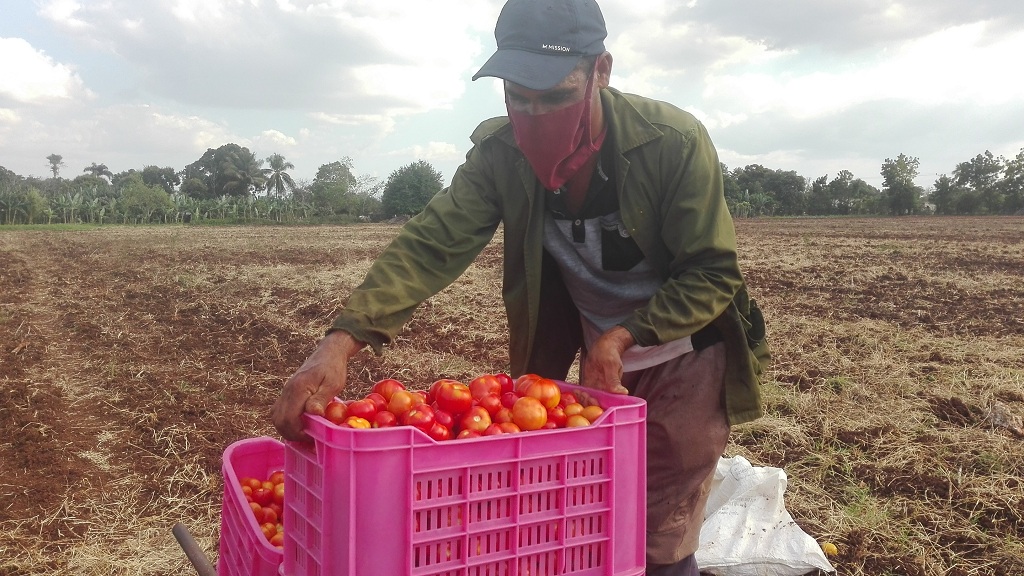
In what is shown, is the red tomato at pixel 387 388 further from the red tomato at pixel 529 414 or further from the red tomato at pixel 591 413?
the red tomato at pixel 591 413

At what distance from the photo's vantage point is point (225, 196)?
231ft

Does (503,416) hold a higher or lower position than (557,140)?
lower

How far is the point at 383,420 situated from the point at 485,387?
1.12ft

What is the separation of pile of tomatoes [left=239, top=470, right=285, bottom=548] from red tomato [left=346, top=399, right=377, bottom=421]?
22.4 inches

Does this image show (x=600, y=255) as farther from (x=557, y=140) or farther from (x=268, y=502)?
(x=268, y=502)

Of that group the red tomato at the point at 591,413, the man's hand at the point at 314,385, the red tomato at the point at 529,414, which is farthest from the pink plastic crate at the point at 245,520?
the red tomato at the point at 591,413

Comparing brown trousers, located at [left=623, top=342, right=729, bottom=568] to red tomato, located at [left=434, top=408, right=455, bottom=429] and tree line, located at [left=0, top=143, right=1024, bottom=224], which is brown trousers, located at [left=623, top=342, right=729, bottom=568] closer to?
red tomato, located at [left=434, top=408, right=455, bottom=429]

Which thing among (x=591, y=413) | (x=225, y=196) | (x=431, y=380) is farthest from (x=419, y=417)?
(x=225, y=196)

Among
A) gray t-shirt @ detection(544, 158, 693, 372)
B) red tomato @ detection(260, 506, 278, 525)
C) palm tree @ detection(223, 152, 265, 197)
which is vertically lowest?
red tomato @ detection(260, 506, 278, 525)

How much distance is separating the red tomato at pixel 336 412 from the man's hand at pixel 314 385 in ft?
0.06

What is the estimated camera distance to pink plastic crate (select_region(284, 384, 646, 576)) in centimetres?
142

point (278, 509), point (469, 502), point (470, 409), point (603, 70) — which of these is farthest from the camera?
point (278, 509)

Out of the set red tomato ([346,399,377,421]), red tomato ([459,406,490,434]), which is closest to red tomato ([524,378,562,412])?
red tomato ([459,406,490,434])

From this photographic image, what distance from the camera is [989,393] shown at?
5.32 meters
